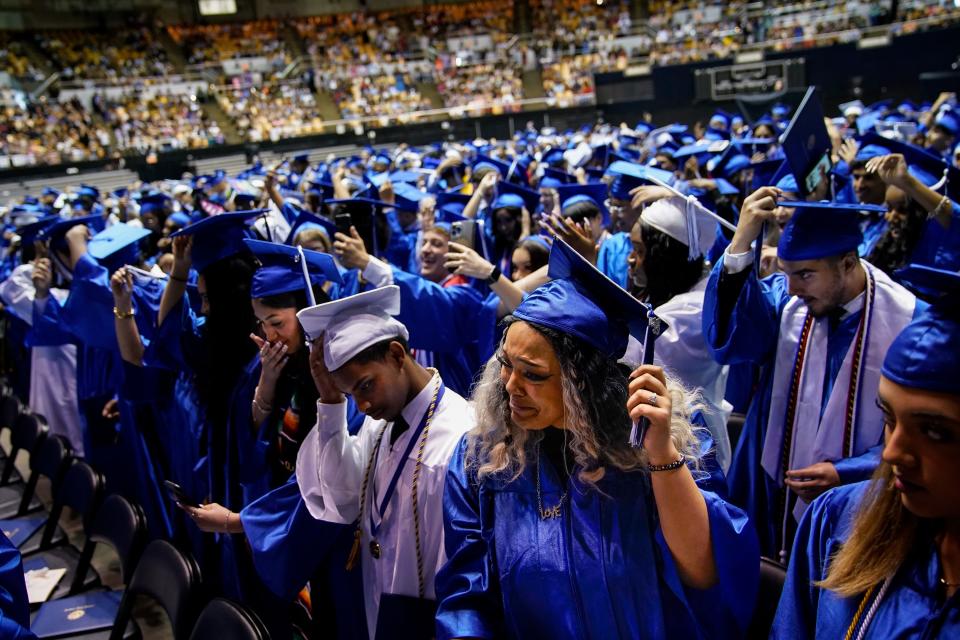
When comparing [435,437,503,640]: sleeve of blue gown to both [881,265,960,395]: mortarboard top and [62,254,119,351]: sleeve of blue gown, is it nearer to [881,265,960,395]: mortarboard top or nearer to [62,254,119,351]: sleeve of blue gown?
[881,265,960,395]: mortarboard top

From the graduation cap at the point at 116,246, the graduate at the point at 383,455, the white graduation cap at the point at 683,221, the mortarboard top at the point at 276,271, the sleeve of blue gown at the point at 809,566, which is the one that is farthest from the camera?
the graduation cap at the point at 116,246

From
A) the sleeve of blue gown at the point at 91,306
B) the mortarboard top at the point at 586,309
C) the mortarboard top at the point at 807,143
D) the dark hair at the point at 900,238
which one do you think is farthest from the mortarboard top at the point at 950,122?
the sleeve of blue gown at the point at 91,306

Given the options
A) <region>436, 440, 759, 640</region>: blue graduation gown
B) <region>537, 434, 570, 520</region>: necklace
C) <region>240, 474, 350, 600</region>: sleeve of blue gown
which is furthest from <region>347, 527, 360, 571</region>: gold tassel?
<region>537, 434, 570, 520</region>: necklace

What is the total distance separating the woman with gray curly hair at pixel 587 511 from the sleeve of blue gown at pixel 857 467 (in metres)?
0.94

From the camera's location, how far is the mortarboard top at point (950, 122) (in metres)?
8.45

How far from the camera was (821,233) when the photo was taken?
265cm

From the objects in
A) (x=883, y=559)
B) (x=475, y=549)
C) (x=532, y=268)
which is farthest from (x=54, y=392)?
(x=883, y=559)

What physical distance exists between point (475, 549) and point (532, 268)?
8.79 feet

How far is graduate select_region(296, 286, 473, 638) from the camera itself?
2309mm

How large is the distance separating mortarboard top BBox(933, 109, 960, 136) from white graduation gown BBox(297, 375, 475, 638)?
8.24m

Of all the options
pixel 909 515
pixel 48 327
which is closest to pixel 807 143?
pixel 909 515

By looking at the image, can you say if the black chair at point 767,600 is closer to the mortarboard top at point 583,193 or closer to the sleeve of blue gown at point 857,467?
the sleeve of blue gown at point 857,467

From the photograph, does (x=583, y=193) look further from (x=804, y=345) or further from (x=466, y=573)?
(x=466, y=573)

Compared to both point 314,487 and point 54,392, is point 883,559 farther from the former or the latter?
point 54,392
